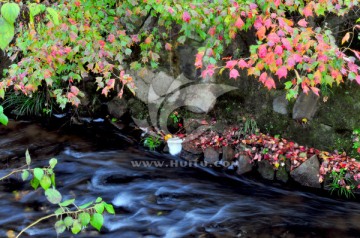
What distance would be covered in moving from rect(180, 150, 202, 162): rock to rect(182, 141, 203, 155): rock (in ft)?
0.14

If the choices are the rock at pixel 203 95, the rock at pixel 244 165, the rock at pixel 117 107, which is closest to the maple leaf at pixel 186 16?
the rock at pixel 203 95

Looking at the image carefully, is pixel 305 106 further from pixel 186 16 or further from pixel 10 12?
pixel 10 12

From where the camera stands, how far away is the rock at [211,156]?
6020mm

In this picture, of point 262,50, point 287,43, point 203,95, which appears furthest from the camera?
point 203,95

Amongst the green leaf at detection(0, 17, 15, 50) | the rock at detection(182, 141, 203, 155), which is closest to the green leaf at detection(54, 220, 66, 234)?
the green leaf at detection(0, 17, 15, 50)

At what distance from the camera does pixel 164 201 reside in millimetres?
4863

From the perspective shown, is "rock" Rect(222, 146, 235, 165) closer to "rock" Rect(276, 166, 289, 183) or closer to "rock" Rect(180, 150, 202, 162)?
"rock" Rect(180, 150, 202, 162)

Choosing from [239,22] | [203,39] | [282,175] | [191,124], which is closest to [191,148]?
[191,124]

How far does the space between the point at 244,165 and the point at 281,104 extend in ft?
3.74

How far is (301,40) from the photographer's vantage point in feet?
14.1

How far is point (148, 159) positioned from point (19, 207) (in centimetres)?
213

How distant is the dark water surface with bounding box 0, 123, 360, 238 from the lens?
13.8ft

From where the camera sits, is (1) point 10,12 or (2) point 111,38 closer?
(1) point 10,12

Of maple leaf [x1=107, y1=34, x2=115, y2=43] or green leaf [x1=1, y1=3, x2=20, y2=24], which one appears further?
maple leaf [x1=107, y1=34, x2=115, y2=43]
